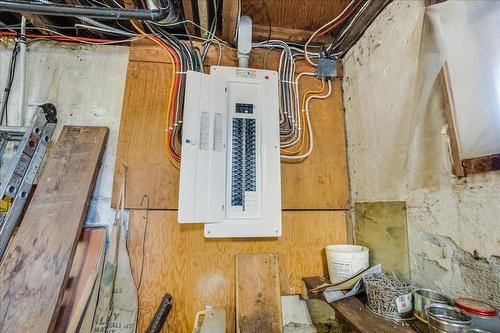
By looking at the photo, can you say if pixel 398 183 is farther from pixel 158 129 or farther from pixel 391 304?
pixel 158 129

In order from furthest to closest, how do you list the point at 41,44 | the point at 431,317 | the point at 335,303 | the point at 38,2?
1. the point at 41,44
2. the point at 38,2
3. the point at 335,303
4. the point at 431,317

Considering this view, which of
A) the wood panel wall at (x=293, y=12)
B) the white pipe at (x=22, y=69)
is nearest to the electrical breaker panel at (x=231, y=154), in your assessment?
the wood panel wall at (x=293, y=12)

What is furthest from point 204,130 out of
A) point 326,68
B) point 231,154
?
point 326,68

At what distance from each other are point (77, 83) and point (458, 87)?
1.73 metres

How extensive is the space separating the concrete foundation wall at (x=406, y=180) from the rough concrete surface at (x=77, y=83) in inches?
51.4

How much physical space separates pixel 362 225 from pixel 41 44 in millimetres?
1997

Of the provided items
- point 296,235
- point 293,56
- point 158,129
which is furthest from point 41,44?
point 296,235

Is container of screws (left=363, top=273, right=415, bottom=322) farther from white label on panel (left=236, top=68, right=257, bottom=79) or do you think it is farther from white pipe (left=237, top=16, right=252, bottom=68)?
white pipe (left=237, top=16, right=252, bottom=68)

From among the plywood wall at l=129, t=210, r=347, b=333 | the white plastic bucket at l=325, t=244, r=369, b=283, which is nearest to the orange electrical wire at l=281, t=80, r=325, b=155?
the plywood wall at l=129, t=210, r=347, b=333

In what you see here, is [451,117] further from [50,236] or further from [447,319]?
[50,236]

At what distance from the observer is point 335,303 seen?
3.33 feet

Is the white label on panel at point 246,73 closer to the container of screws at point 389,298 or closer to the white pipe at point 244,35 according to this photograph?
the white pipe at point 244,35

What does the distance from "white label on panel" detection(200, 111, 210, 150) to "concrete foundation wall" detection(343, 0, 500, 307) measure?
79cm

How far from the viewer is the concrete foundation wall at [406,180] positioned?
736 millimetres
